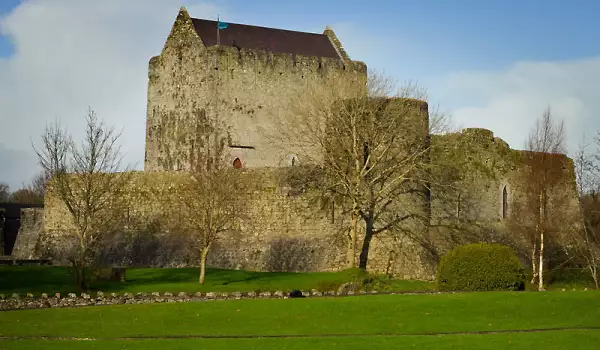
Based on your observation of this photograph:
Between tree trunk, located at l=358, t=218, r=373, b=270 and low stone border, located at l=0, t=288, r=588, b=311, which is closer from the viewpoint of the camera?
low stone border, located at l=0, t=288, r=588, b=311

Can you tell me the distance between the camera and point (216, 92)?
5709cm

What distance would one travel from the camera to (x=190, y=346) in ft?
74.7

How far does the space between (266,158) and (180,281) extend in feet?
53.6

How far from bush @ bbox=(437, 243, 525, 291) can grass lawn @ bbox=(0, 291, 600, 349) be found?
9.49 ft

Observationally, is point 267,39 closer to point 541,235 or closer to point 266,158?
point 266,158

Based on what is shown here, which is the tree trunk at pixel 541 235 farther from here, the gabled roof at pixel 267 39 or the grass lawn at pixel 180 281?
the gabled roof at pixel 267 39

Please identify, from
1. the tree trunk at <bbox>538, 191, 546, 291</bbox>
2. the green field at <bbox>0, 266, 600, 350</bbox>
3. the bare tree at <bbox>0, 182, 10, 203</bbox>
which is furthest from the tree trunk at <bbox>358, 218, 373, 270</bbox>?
the bare tree at <bbox>0, 182, 10, 203</bbox>

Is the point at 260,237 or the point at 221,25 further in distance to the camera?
Answer: the point at 221,25

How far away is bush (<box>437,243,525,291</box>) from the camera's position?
34.8 m

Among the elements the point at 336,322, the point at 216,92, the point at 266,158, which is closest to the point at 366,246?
the point at 266,158

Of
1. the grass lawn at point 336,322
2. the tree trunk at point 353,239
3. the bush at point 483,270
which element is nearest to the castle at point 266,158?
the tree trunk at point 353,239

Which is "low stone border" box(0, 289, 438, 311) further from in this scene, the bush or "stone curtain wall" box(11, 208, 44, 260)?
"stone curtain wall" box(11, 208, 44, 260)

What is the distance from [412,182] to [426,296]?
14739 millimetres

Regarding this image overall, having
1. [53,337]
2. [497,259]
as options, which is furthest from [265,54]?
[53,337]
